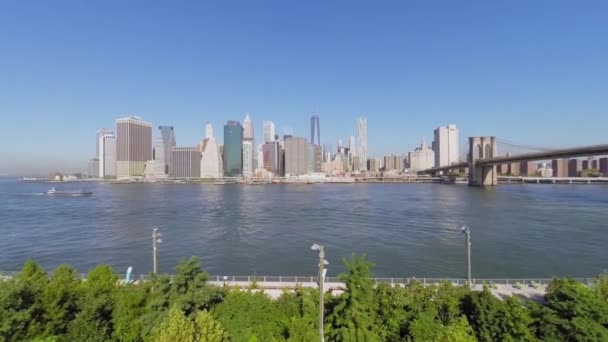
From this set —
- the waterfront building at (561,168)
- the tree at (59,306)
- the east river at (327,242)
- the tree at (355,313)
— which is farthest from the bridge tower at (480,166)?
the tree at (59,306)

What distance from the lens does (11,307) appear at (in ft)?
28.4

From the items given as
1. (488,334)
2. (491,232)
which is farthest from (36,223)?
(491,232)

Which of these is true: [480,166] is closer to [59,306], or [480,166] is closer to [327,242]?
[327,242]

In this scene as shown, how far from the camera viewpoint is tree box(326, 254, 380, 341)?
29.2 feet

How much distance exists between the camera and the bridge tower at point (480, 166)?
111750mm

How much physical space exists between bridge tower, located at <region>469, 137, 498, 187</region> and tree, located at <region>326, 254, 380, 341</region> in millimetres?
118007

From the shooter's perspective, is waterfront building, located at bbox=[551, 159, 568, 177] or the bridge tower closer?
the bridge tower

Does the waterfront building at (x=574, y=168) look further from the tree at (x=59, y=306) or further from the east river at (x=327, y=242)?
the tree at (x=59, y=306)

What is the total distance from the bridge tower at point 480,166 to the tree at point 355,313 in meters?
118

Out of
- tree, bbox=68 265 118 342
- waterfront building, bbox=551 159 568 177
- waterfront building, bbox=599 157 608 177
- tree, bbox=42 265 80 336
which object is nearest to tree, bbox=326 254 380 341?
tree, bbox=68 265 118 342

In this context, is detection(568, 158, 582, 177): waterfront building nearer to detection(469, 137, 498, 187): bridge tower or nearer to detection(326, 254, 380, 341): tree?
detection(469, 137, 498, 187): bridge tower

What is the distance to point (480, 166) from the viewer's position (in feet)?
365

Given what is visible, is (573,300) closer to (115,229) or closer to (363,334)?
(363,334)

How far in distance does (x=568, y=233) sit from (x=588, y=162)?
214628 millimetres
